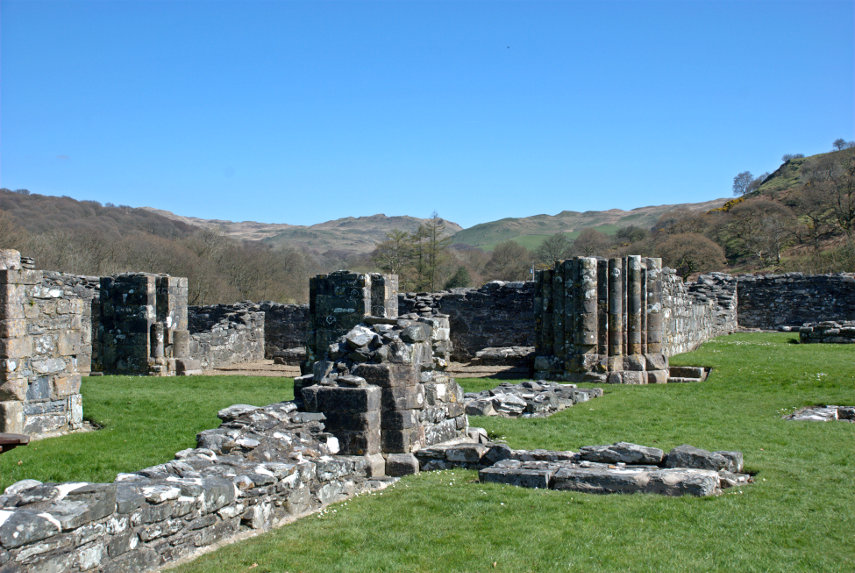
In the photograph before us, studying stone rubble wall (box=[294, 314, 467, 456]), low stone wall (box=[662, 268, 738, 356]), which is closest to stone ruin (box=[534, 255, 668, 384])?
low stone wall (box=[662, 268, 738, 356])

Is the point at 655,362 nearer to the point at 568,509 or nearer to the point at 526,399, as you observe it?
the point at 526,399

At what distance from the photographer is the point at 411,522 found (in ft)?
22.0

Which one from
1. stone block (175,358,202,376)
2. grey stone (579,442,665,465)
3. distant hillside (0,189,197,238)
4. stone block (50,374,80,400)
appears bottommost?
stone block (175,358,202,376)

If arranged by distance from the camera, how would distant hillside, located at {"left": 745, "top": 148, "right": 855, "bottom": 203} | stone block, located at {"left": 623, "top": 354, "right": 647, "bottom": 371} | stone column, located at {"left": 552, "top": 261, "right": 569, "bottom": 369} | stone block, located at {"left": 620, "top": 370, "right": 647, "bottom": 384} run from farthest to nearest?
distant hillside, located at {"left": 745, "top": 148, "right": 855, "bottom": 203}
stone column, located at {"left": 552, "top": 261, "right": 569, "bottom": 369}
stone block, located at {"left": 623, "top": 354, "right": 647, "bottom": 371}
stone block, located at {"left": 620, "top": 370, "right": 647, "bottom": 384}

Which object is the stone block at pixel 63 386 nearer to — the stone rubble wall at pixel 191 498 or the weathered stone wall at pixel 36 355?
the weathered stone wall at pixel 36 355

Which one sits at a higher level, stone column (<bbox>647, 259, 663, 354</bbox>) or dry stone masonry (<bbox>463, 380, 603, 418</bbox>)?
stone column (<bbox>647, 259, 663, 354</bbox>)

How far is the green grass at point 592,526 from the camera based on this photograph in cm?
558

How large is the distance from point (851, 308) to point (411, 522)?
30.4 metres

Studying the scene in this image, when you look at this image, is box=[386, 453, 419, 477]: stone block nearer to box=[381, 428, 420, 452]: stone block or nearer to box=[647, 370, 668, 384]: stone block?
box=[381, 428, 420, 452]: stone block

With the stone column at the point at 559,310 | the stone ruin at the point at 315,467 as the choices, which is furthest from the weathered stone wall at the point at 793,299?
the stone ruin at the point at 315,467

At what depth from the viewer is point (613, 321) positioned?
18328mm

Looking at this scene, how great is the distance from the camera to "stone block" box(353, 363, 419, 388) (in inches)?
356

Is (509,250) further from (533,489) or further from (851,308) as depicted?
(533,489)

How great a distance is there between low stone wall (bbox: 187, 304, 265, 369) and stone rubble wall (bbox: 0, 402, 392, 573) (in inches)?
611
